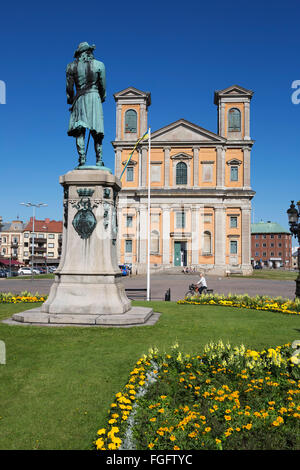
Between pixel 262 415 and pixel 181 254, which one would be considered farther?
pixel 181 254

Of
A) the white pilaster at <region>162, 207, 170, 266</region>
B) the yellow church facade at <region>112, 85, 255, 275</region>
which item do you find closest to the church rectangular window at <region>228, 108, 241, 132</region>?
the yellow church facade at <region>112, 85, 255, 275</region>

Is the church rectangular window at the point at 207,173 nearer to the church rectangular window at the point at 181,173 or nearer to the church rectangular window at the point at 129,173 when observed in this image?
the church rectangular window at the point at 181,173

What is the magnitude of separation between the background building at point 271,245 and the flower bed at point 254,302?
110 meters

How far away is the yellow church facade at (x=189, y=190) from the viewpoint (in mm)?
53438

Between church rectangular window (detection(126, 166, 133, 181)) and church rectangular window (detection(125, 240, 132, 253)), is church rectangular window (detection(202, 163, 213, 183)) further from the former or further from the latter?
church rectangular window (detection(125, 240, 132, 253))

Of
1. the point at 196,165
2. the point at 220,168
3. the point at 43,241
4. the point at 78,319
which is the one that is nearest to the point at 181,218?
the point at 196,165

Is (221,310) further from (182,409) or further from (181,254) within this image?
(181,254)

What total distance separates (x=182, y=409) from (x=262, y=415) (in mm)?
893

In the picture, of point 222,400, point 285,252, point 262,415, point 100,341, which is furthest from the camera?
point 285,252

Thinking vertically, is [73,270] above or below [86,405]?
above

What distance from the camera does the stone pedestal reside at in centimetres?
1001

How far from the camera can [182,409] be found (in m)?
4.48

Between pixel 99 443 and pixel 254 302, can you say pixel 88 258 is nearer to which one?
pixel 99 443
